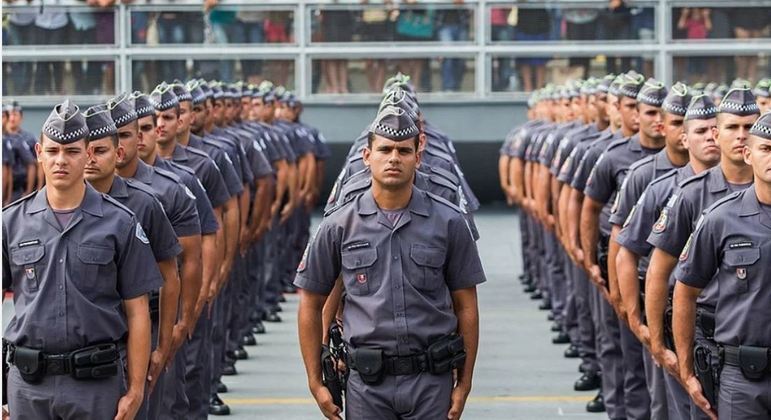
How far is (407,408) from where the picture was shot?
6879mm

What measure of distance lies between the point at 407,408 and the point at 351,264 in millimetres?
612

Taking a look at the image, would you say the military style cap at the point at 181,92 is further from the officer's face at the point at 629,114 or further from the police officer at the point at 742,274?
the police officer at the point at 742,274

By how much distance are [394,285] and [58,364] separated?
1.34m

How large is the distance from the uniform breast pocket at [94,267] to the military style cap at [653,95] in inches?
177

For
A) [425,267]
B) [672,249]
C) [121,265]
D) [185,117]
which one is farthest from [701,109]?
[185,117]

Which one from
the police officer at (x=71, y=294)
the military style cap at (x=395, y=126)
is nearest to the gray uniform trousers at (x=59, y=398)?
the police officer at (x=71, y=294)

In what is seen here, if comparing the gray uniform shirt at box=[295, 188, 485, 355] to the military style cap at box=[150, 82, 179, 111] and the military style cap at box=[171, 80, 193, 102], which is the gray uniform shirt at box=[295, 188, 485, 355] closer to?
the military style cap at box=[150, 82, 179, 111]

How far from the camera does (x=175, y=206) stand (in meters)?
8.82

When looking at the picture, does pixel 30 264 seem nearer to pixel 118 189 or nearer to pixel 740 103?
pixel 118 189

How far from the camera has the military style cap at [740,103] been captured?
7.86 metres

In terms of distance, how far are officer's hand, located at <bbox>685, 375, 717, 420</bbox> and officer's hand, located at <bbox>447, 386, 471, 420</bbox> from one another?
0.98 metres

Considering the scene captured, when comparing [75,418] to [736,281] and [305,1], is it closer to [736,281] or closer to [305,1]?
[736,281]

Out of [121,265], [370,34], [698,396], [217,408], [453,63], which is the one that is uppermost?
[370,34]

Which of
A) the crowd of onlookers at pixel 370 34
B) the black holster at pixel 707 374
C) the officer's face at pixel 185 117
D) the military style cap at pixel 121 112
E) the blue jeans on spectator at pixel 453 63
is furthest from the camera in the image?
the blue jeans on spectator at pixel 453 63
